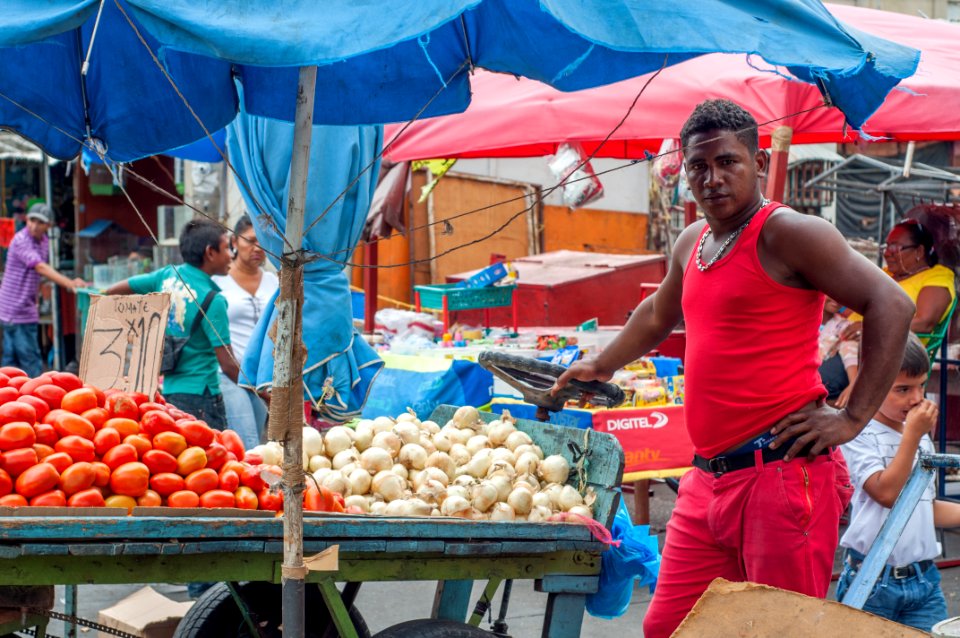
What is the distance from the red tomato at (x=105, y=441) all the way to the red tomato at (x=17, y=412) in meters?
0.20

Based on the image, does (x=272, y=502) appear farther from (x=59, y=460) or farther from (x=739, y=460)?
(x=739, y=460)

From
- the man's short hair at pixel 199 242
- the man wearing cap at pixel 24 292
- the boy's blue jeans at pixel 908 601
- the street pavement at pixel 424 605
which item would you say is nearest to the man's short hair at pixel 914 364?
the boy's blue jeans at pixel 908 601

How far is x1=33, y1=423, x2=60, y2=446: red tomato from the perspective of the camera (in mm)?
3139

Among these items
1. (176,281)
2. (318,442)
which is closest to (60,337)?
(176,281)

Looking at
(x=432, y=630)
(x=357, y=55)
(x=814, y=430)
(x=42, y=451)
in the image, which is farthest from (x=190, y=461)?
(x=814, y=430)

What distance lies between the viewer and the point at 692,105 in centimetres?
615

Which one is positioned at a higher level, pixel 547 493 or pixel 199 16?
pixel 199 16

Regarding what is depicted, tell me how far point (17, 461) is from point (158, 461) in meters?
0.39

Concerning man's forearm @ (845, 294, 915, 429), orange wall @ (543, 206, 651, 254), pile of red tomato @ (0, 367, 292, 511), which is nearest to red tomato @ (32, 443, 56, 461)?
pile of red tomato @ (0, 367, 292, 511)

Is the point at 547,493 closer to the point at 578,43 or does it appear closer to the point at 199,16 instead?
the point at 578,43

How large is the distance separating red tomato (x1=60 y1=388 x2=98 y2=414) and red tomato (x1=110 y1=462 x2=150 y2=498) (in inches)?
12.9

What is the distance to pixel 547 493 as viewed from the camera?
386 centimetres

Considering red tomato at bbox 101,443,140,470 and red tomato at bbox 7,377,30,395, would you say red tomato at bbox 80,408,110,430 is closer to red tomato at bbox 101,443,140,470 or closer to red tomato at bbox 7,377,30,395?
red tomato at bbox 101,443,140,470

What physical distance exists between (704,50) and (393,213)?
7.23 m
